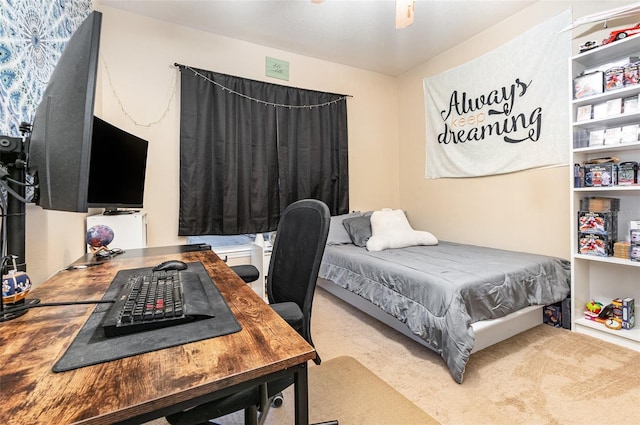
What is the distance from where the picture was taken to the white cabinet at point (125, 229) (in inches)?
80.5

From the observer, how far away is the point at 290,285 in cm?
128

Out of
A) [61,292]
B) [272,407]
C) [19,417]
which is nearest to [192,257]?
[61,292]

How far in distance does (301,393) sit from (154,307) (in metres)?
0.42

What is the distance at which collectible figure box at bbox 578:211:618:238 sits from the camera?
2.04m

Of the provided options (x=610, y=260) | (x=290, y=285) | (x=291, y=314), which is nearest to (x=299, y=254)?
(x=290, y=285)

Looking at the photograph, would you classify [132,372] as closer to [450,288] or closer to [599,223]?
[450,288]

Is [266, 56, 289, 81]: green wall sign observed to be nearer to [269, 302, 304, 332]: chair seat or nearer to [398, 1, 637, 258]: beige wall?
[398, 1, 637, 258]: beige wall

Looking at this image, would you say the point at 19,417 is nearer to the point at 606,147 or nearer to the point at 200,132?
the point at 200,132

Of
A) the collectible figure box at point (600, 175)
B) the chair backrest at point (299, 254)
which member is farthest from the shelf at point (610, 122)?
the chair backrest at point (299, 254)

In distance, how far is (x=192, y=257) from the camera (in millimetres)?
1578

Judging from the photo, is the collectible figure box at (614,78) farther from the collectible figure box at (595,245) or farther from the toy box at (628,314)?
the toy box at (628,314)

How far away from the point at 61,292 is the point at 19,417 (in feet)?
2.40

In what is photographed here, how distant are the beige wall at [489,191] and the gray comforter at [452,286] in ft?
1.07

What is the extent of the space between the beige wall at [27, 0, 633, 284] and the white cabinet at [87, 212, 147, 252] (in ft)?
0.52
